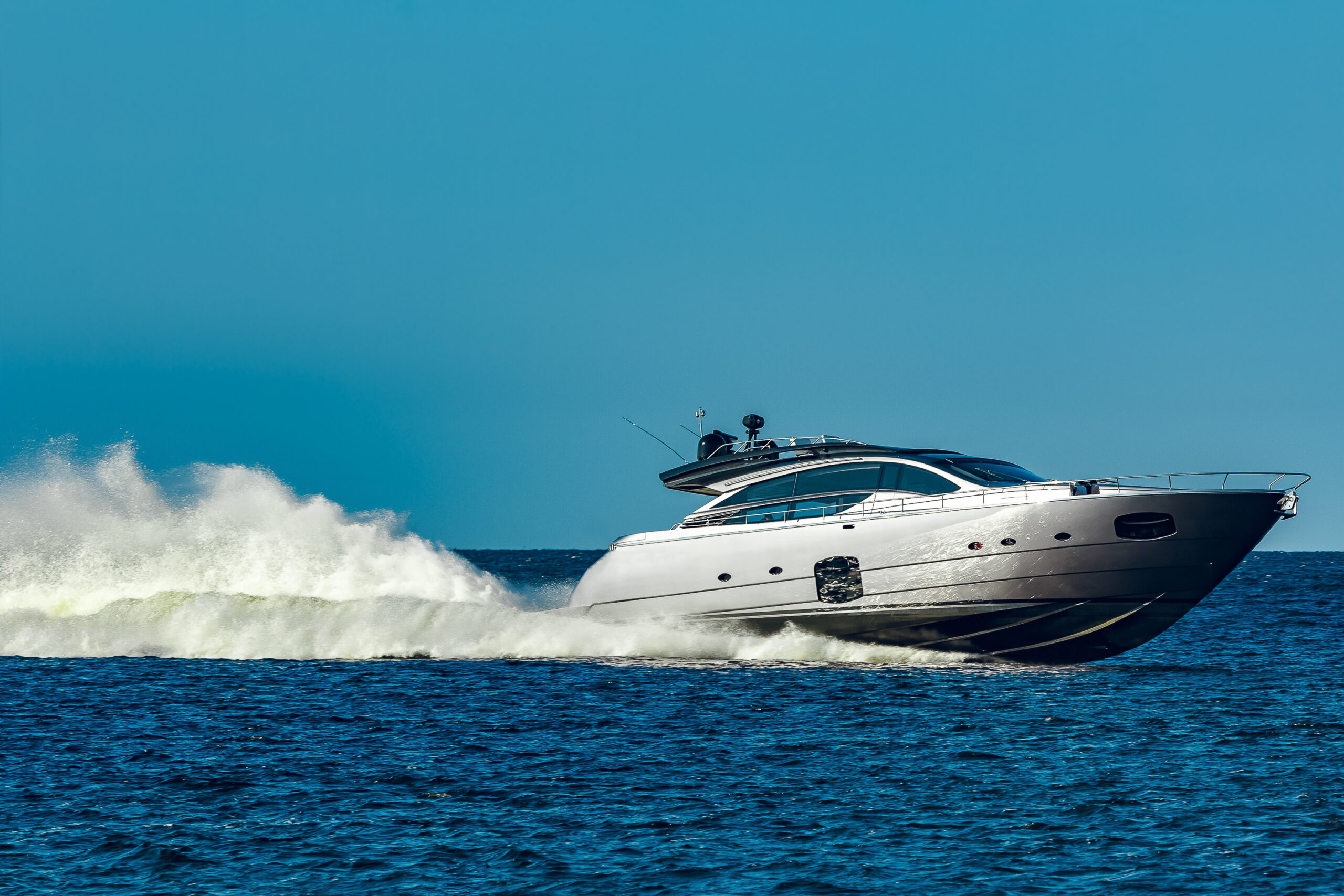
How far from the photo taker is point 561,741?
15742 mm

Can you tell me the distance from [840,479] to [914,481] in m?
1.27

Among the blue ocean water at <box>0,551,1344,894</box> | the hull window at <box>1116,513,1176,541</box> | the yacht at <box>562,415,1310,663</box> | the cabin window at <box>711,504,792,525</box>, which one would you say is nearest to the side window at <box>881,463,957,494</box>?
the yacht at <box>562,415,1310,663</box>

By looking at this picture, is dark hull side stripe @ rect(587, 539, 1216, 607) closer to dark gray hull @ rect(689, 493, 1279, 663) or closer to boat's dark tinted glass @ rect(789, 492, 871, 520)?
dark gray hull @ rect(689, 493, 1279, 663)

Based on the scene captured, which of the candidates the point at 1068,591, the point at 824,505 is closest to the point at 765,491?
the point at 824,505

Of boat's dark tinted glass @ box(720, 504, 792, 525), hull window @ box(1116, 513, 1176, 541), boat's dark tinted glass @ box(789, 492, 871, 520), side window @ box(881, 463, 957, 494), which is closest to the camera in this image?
hull window @ box(1116, 513, 1176, 541)

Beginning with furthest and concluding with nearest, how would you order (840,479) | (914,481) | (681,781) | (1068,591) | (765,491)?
(765,491) < (840,479) < (914,481) < (1068,591) < (681,781)

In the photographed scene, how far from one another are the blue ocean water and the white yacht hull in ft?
2.76

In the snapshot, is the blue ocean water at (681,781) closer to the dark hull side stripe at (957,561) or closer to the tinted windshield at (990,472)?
the dark hull side stripe at (957,561)

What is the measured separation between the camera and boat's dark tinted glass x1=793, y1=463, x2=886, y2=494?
66.0ft

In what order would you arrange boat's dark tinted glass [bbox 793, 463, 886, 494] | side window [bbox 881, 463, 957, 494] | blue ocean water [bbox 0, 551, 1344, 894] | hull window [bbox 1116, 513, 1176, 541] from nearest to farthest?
blue ocean water [bbox 0, 551, 1344, 894] < hull window [bbox 1116, 513, 1176, 541] < side window [bbox 881, 463, 957, 494] < boat's dark tinted glass [bbox 793, 463, 886, 494]

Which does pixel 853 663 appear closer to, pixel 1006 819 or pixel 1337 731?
pixel 1337 731

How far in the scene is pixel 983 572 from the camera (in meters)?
19.0

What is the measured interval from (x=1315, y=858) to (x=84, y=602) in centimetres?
2528

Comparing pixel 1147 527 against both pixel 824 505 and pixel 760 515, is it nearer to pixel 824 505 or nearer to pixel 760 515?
pixel 824 505
